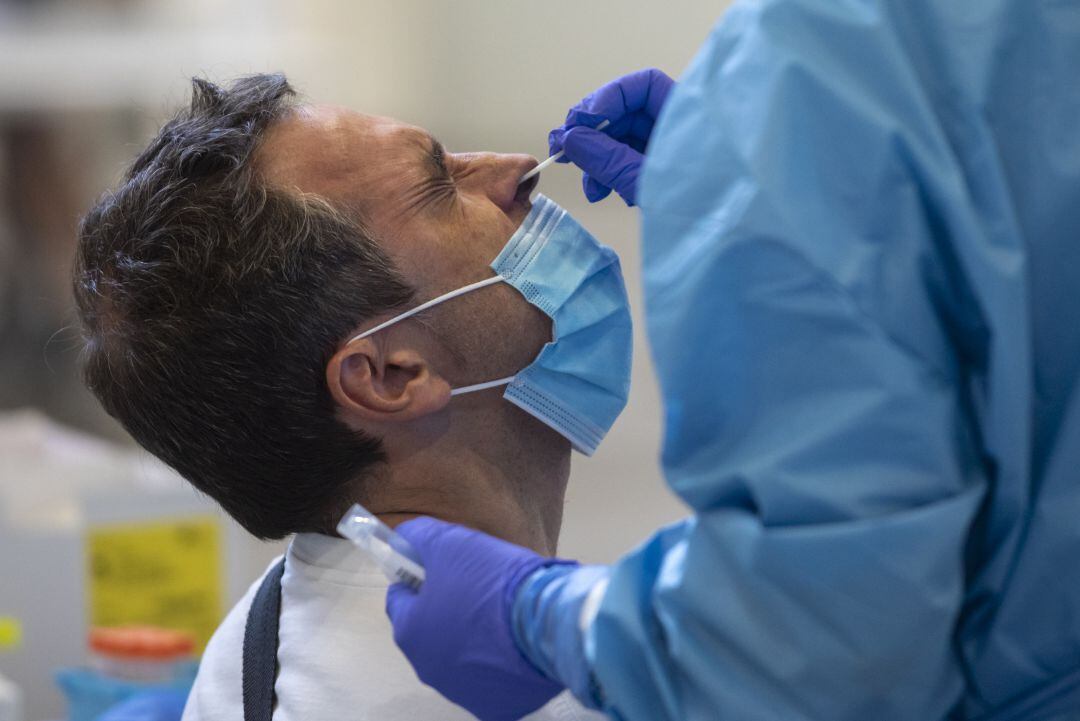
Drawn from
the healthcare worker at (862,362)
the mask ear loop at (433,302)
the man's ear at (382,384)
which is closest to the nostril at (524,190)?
the mask ear loop at (433,302)

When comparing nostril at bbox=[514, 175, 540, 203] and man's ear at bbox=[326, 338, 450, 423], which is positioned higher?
nostril at bbox=[514, 175, 540, 203]

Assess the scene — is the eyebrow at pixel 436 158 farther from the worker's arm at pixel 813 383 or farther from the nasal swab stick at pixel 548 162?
the worker's arm at pixel 813 383

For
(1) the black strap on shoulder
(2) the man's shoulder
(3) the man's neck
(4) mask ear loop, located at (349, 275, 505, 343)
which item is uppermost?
(4) mask ear loop, located at (349, 275, 505, 343)

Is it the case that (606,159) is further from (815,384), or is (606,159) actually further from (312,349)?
(815,384)

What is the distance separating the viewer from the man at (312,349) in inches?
51.9

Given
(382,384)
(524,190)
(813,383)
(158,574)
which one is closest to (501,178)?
(524,190)

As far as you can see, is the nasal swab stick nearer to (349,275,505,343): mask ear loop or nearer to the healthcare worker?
(349,275,505,343): mask ear loop

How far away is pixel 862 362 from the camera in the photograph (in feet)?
2.80

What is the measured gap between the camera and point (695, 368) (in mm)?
893

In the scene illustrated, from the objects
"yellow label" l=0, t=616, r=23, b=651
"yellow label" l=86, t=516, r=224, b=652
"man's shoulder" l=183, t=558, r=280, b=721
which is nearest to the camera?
"man's shoulder" l=183, t=558, r=280, b=721

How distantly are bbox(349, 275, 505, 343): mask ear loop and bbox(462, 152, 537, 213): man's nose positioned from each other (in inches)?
4.3

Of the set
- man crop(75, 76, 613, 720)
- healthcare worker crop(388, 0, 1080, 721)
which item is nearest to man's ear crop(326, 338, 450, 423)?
man crop(75, 76, 613, 720)

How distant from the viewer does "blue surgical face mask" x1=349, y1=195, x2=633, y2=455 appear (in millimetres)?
1385

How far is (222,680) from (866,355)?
32.2 inches
